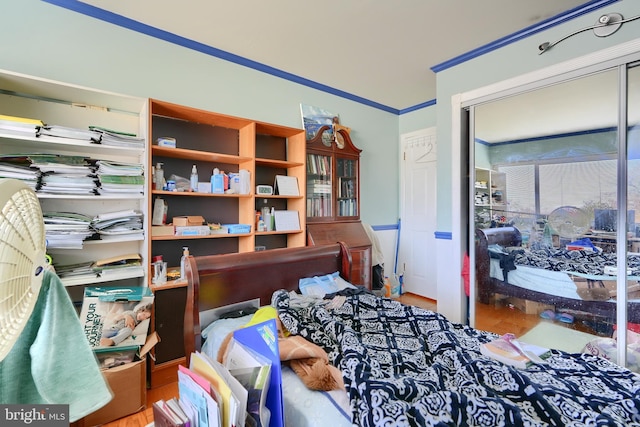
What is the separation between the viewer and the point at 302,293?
1983 mm

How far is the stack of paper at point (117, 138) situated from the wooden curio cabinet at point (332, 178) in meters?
1.47

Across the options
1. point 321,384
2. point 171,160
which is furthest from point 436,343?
point 171,160

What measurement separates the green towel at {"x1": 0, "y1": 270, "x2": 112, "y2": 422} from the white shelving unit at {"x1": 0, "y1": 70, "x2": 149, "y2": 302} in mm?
1435

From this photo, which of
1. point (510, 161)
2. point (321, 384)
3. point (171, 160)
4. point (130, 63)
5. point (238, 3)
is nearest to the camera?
point (321, 384)

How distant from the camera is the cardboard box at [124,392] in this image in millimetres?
1599

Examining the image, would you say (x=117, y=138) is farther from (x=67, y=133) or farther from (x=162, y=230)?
(x=162, y=230)

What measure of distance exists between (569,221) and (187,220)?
9.43 feet

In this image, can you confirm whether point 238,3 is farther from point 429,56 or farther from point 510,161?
point 510,161

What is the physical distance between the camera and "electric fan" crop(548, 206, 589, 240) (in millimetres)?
2062

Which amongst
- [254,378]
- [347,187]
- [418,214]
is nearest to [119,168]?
[254,378]

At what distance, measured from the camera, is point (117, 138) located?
6.07 feet

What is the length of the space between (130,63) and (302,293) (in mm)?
2087

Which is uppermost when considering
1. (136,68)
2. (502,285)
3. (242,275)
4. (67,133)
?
(136,68)

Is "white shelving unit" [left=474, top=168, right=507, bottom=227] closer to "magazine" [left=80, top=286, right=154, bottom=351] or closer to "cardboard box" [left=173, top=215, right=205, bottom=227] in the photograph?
"cardboard box" [left=173, top=215, right=205, bottom=227]
